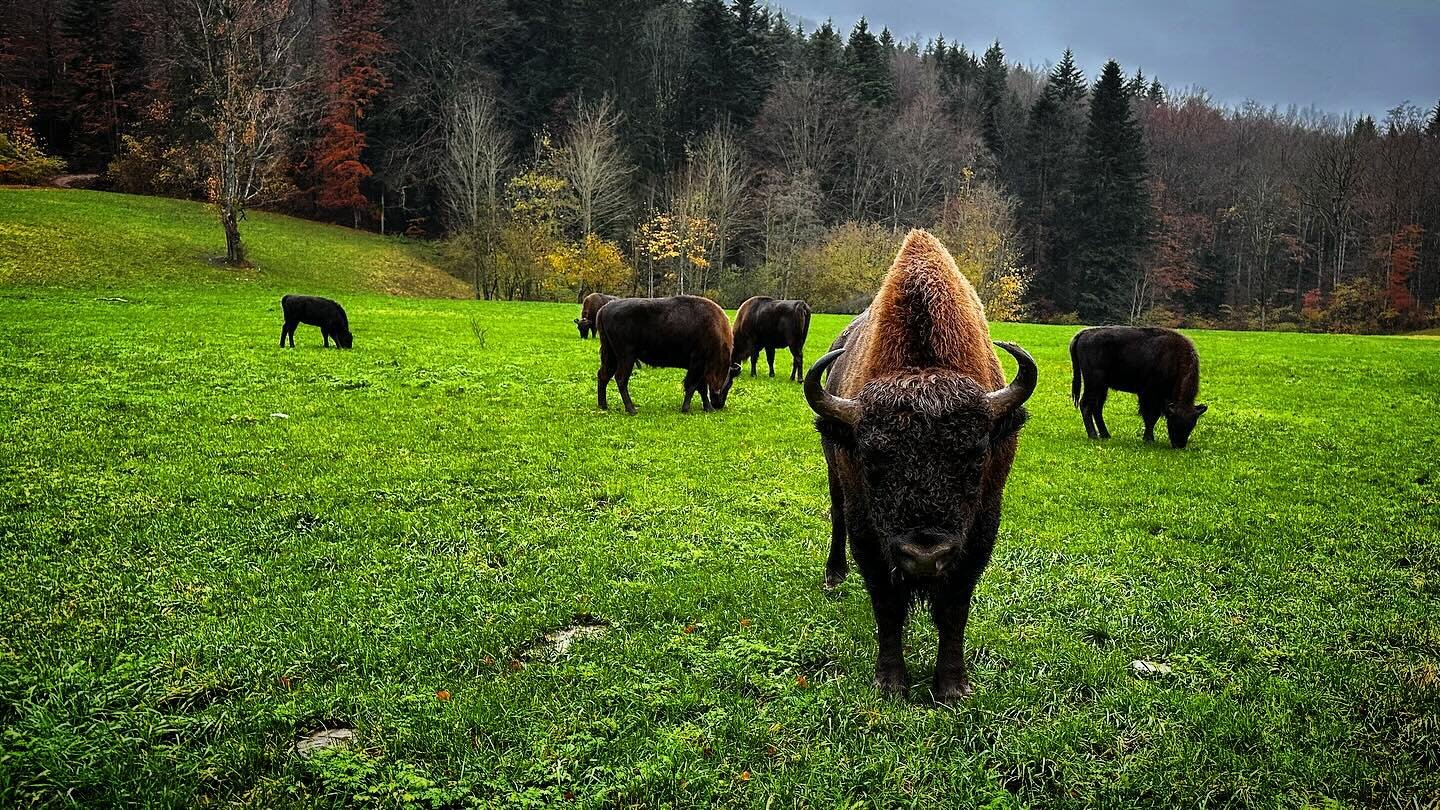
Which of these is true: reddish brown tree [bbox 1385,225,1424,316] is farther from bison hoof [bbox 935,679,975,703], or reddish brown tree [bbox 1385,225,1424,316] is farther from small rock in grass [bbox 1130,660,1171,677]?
bison hoof [bbox 935,679,975,703]

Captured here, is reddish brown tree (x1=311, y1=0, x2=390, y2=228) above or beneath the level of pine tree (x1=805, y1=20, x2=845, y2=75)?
beneath

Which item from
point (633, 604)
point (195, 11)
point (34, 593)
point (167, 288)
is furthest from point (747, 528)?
point (195, 11)

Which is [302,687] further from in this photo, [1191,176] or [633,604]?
[1191,176]

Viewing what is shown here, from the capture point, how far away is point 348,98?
49.1 metres

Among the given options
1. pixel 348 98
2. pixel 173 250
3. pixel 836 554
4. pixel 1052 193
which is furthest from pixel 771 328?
pixel 1052 193

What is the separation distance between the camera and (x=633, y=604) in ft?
16.8

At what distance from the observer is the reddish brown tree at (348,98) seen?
48469 mm

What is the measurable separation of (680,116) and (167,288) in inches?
1480

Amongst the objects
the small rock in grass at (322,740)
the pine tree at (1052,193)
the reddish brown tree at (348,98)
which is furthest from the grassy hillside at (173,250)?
the pine tree at (1052,193)

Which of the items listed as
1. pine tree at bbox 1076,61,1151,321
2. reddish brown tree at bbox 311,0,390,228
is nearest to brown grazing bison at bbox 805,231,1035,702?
reddish brown tree at bbox 311,0,390,228

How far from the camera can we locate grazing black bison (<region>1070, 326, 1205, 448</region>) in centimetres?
1103

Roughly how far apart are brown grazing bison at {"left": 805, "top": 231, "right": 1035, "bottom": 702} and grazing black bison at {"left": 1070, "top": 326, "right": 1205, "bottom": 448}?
8.33m

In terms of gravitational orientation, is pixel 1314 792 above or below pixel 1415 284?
below

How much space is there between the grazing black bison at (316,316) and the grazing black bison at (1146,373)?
17.2m
